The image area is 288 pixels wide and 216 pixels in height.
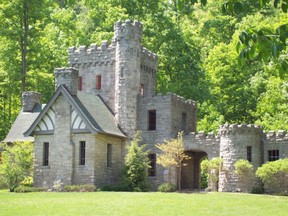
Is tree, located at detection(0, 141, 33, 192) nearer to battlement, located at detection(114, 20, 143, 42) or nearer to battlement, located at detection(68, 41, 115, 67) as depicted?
battlement, located at detection(68, 41, 115, 67)

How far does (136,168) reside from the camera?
31297 millimetres

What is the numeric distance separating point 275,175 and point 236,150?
256 centimetres

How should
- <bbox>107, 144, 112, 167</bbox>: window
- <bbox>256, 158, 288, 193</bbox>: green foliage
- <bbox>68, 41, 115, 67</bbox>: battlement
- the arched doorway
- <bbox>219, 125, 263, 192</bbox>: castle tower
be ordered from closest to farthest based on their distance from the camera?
<bbox>256, 158, 288, 193</bbox>: green foliage → <bbox>219, 125, 263, 192</bbox>: castle tower → <bbox>107, 144, 112, 167</bbox>: window → <bbox>68, 41, 115, 67</bbox>: battlement → the arched doorway

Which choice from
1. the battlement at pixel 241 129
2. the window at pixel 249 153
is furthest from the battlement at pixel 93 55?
the window at pixel 249 153

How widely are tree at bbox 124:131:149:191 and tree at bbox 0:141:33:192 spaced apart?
6.21 m

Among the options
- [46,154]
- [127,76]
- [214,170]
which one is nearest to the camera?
[214,170]

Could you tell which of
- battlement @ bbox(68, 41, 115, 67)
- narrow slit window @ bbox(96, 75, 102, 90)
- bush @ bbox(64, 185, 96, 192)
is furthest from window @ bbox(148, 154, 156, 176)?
battlement @ bbox(68, 41, 115, 67)

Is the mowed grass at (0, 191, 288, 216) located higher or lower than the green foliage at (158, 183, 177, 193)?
lower

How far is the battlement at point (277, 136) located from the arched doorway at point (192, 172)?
621cm

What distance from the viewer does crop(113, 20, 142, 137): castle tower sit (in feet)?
111

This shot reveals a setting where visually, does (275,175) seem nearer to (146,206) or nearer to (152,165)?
(152,165)

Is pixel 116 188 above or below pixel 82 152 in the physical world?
below

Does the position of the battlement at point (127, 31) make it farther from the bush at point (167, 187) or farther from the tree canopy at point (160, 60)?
the bush at point (167, 187)

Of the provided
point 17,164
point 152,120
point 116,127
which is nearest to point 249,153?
point 152,120
